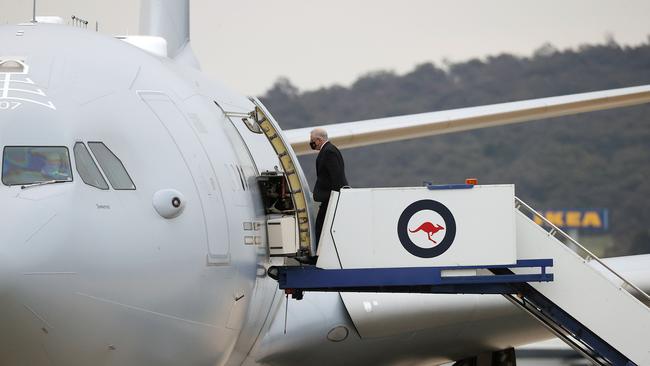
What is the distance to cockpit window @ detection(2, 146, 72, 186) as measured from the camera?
9195mm

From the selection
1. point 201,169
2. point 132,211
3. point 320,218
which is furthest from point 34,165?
point 320,218

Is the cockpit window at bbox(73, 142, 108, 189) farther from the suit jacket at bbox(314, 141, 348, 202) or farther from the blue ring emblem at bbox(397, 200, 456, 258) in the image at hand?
the suit jacket at bbox(314, 141, 348, 202)

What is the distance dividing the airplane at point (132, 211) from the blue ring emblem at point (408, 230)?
0.77 metres

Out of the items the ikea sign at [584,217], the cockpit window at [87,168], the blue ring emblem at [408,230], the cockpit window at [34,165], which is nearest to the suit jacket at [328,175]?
the blue ring emblem at [408,230]

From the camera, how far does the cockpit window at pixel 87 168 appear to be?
9.35m

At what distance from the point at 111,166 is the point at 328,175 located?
271 centimetres

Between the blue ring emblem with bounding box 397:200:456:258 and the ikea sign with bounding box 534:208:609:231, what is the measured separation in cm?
3246

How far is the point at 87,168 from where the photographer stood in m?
9.44

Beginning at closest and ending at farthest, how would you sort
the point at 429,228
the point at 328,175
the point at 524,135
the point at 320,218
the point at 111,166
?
the point at 111,166, the point at 429,228, the point at 320,218, the point at 328,175, the point at 524,135

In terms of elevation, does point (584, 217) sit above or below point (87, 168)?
below

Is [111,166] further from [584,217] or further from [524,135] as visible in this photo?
[584,217]

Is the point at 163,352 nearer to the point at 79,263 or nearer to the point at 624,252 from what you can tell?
the point at 79,263

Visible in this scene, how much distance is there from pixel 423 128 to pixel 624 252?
83.8ft

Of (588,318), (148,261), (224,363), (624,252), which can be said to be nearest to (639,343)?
(588,318)
